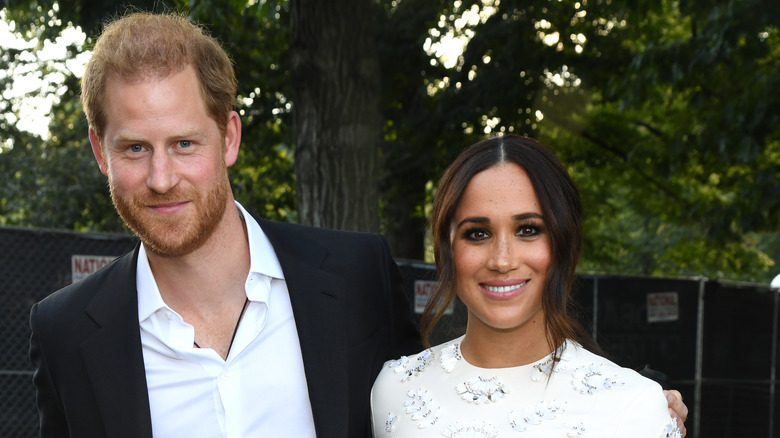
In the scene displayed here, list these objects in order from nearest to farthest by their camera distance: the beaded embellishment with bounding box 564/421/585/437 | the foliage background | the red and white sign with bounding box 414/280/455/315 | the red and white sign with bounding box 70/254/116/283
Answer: the beaded embellishment with bounding box 564/421/585/437
the red and white sign with bounding box 70/254/116/283
the red and white sign with bounding box 414/280/455/315
the foliage background

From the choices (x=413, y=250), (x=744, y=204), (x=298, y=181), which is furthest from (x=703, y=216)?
(x=298, y=181)

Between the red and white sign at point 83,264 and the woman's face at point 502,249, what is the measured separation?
372 centimetres

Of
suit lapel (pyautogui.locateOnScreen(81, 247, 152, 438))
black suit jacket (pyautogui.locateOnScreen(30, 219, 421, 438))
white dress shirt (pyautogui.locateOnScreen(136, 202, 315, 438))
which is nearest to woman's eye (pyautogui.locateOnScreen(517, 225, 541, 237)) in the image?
black suit jacket (pyautogui.locateOnScreen(30, 219, 421, 438))

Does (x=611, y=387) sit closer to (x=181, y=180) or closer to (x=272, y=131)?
(x=181, y=180)

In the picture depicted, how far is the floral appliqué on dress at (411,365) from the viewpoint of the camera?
9.82 feet

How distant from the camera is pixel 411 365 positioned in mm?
3035

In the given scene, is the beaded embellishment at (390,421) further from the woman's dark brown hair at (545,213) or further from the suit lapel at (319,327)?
the woman's dark brown hair at (545,213)

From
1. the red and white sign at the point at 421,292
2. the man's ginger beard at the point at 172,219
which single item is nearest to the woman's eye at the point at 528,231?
the man's ginger beard at the point at 172,219

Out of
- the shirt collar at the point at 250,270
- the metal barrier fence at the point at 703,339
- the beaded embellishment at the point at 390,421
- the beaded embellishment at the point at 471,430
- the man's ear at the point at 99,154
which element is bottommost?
the metal barrier fence at the point at 703,339

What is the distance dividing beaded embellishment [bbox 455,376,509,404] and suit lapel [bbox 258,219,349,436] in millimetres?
394

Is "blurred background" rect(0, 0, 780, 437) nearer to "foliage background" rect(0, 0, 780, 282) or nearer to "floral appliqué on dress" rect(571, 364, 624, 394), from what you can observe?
"foliage background" rect(0, 0, 780, 282)

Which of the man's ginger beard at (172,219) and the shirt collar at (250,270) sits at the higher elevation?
the man's ginger beard at (172,219)

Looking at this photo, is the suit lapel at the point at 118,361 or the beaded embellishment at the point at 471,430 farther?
the suit lapel at the point at 118,361

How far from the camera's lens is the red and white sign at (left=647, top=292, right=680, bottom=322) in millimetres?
10328
